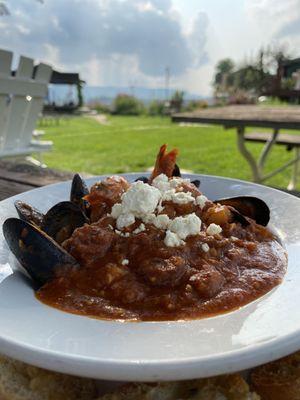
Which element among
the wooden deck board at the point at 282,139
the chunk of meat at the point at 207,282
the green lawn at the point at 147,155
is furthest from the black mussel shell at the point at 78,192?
the green lawn at the point at 147,155

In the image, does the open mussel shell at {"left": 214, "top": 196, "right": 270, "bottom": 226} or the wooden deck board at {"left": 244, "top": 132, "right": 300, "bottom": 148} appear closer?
the open mussel shell at {"left": 214, "top": 196, "right": 270, "bottom": 226}

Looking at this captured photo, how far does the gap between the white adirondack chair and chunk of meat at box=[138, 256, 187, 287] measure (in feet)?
18.4

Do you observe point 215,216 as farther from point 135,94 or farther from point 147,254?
point 135,94

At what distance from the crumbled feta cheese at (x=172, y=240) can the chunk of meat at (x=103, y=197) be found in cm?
36

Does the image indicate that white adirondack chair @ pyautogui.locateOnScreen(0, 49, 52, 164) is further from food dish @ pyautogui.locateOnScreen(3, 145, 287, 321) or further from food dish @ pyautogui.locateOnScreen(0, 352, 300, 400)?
food dish @ pyautogui.locateOnScreen(0, 352, 300, 400)

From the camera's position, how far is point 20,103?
6.99 m

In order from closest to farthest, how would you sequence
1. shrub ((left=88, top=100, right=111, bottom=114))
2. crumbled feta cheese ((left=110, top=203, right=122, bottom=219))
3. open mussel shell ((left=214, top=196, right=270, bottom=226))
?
Result: crumbled feta cheese ((left=110, top=203, right=122, bottom=219)) → open mussel shell ((left=214, top=196, right=270, bottom=226)) → shrub ((left=88, top=100, right=111, bottom=114))

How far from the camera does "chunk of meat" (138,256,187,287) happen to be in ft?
4.74

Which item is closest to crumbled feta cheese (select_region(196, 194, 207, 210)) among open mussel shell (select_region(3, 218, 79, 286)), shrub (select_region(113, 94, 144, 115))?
open mussel shell (select_region(3, 218, 79, 286))

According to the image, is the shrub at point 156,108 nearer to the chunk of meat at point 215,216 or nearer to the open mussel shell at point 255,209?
the open mussel shell at point 255,209

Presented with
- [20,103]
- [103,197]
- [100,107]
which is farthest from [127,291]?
[100,107]

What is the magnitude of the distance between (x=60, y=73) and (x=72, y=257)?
13058 mm

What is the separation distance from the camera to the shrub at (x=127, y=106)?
121 ft

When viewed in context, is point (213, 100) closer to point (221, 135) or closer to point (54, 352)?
point (221, 135)
